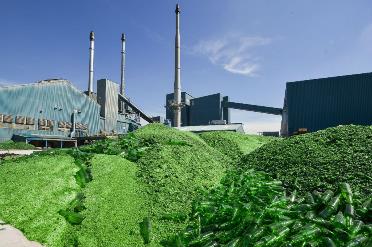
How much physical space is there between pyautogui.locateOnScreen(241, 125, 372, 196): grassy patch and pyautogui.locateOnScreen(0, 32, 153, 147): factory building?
32497 millimetres

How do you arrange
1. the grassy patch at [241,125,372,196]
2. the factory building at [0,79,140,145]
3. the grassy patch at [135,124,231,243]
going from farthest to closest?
1. the factory building at [0,79,140,145]
2. the grassy patch at [241,125,372,196]
3. the grassy patch at [135,124,231,243]

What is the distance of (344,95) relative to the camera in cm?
3497

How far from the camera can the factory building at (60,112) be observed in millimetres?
36375

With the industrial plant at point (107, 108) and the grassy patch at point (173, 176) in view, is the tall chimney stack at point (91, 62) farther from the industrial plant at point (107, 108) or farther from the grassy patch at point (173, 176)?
the grassy patch at point (173, 176)

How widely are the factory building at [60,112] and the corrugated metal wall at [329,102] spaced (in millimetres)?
23216

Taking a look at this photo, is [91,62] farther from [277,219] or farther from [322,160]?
[277,219]

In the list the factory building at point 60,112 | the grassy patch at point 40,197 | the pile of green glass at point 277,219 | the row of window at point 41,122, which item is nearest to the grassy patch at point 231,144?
the pile of green glass at point 277,219

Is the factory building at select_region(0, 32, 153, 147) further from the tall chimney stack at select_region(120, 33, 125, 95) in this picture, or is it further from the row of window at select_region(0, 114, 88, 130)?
the tall chimney stack at select_region(120, 33, 125, 95)

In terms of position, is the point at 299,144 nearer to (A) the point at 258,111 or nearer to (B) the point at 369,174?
(B) the point at 369,174

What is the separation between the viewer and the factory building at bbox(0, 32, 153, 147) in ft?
119

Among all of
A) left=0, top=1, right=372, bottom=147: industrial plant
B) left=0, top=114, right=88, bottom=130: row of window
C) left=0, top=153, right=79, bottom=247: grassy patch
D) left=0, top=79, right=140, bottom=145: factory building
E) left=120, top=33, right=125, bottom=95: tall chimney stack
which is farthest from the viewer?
left=120, top=33, right=125, bottom=95: tall chimney stack

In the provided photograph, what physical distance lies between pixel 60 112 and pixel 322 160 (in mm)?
39539

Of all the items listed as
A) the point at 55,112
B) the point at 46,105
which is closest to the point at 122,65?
the point at 55,112

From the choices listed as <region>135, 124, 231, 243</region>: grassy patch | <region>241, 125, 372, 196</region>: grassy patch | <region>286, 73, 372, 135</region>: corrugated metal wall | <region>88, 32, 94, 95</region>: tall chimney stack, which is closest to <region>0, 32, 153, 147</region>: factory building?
<region>88, 32, 94, 95</region>: tall chimney stack
